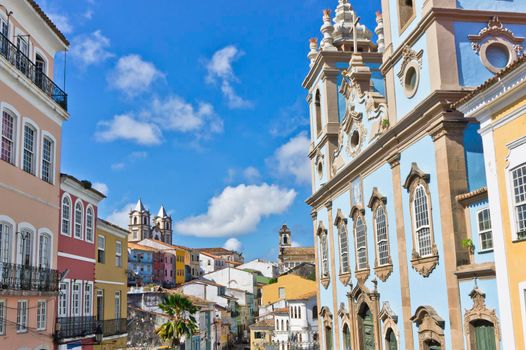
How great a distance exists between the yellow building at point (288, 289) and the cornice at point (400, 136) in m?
32.0

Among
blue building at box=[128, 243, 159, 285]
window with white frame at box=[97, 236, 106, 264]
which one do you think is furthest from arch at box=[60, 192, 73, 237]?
blue building at box=[128, 243, 159, 285]

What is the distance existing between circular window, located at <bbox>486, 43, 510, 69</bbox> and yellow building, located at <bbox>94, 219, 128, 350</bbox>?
58.8ft

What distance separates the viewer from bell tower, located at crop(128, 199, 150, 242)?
141 meters

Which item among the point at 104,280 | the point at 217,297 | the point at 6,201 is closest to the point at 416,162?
the point at 6,201

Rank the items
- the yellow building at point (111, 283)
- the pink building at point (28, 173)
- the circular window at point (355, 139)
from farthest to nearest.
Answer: the yellow building at point (111, 283)
the circular window at point (355, 139)
the pink building at point (28, 173)

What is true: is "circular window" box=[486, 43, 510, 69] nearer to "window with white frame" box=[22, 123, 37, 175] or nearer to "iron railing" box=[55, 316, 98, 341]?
"window with white frame" box=[22, 123, 37, 175]

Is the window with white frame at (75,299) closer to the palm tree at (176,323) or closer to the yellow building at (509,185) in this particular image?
the yellow building at (509,185)

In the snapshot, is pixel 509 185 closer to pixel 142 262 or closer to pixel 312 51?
pixel 312 51

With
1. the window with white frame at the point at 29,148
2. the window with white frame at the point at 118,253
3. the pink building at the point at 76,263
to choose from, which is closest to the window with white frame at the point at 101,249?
the window with white frame at the point at 118,253

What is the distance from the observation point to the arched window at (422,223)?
1847cm

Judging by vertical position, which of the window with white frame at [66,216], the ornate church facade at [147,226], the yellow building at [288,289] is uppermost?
the ornate church facade at [147,226]

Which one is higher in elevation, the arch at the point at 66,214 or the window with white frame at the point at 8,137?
the window with white frame at the point at 8,137

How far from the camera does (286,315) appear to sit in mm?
58188

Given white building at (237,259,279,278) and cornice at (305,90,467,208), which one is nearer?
cornice at (305,90,467,208)
